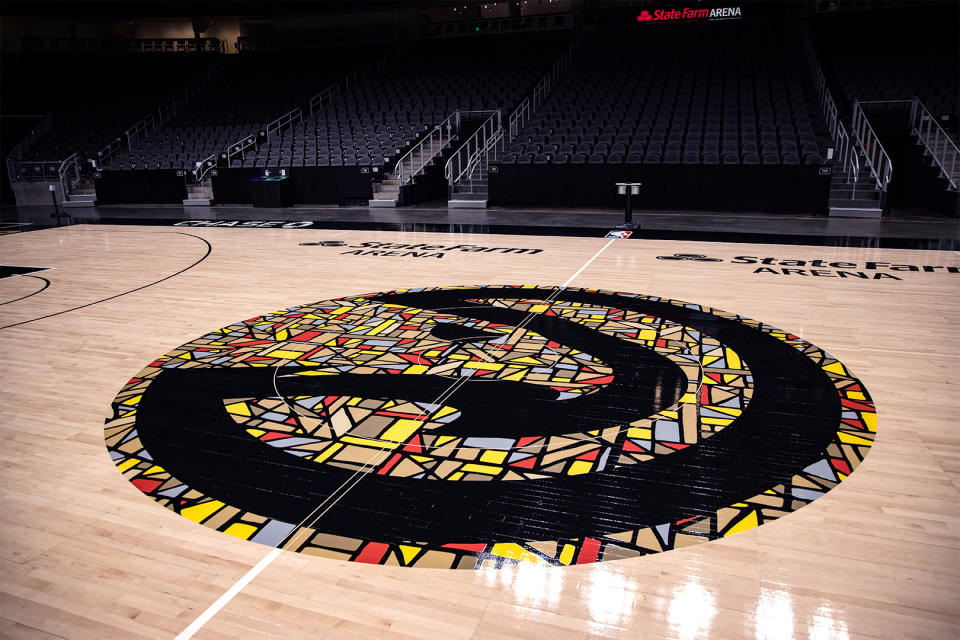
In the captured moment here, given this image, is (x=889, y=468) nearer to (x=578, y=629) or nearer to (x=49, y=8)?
(x=578, y=629)

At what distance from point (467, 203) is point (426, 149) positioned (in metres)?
2.92

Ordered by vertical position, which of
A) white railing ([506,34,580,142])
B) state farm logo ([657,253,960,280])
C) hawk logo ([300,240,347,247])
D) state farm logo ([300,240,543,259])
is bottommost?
state farm logo ([657,253,960,280])

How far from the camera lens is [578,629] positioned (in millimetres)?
1983

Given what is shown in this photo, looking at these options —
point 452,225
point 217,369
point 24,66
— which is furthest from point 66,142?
point 217,369

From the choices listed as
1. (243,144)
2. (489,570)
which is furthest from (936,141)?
(243,144)

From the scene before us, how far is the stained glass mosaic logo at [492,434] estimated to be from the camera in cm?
250

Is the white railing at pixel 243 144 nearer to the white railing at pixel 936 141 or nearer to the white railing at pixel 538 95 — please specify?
the white railing at pixel 538 95

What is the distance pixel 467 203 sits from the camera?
490 inches

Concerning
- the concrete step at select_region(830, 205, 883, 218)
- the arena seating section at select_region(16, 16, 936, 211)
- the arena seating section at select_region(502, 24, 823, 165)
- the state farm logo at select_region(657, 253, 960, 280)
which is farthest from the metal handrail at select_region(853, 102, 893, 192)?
the state farm logo at select_region(657, 253, 960, 280)

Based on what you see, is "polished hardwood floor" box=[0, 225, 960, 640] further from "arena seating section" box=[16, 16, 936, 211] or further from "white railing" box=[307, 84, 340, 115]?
"white railing" box=[307, 84, 340, 115]

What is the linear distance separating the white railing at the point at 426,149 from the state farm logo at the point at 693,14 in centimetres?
704

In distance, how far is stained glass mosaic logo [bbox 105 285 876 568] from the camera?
2496 mm

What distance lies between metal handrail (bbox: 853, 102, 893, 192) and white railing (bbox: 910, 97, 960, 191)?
64cm

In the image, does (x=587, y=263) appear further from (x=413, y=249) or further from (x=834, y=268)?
(x=834, y=268)
